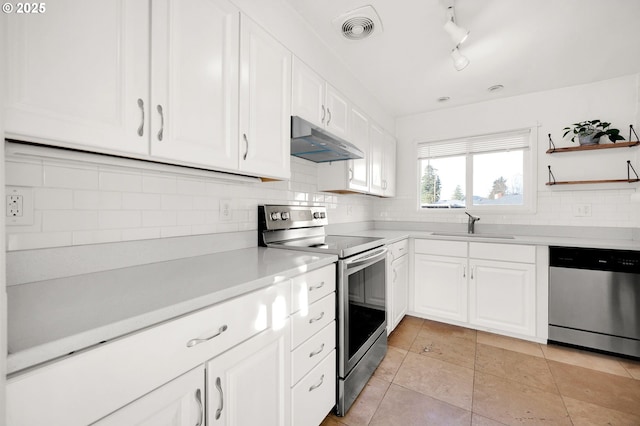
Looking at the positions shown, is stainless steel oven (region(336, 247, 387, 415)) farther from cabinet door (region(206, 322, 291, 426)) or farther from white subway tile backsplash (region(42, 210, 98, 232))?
white subway tile backsplash (region(42, 210, 98, 232))

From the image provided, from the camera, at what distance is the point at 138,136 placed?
992 millimetres

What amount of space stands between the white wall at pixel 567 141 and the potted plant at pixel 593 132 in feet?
0.30

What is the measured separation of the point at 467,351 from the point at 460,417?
2.82 ft

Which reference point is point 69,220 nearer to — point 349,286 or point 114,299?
point 114,299

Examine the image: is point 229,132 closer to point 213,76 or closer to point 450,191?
point 213,76

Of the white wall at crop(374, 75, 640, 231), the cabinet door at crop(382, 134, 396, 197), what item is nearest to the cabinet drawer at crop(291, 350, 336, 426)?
the cabinet door at crop(382, 134, 396, 197)

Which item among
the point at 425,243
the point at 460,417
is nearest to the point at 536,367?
the point at 460,417

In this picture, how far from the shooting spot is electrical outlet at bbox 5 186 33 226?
2.95 ft

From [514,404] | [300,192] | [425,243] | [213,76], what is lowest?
[514,404]

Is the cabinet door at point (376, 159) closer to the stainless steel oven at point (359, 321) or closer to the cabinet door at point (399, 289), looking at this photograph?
the cabinet door at point (399, 289)

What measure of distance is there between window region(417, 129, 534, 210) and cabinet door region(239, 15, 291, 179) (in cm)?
250

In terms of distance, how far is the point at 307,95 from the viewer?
188 centimetres

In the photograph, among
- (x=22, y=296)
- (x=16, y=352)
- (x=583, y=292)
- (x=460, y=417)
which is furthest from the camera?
(x=583, y=292)

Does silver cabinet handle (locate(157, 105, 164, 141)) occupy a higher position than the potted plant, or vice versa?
the potted plant
